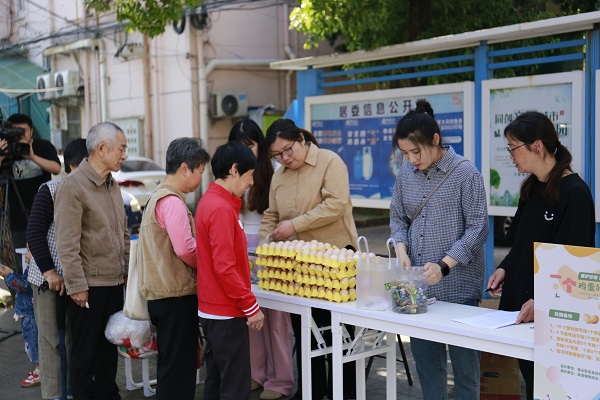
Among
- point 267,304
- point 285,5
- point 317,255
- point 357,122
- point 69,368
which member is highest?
point 285,5

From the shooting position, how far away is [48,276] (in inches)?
166

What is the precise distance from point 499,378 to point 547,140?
53.8 inches

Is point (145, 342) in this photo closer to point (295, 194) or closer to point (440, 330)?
point (295, 194)

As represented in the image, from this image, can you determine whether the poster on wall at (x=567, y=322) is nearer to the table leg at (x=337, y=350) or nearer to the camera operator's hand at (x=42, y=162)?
the table leg at (x=337, y=350)

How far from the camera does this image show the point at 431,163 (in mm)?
3506

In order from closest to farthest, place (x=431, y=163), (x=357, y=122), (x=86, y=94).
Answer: (x=431, y=163)
(x=357, y=122)
(x=86, y=94)

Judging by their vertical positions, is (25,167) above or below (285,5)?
below

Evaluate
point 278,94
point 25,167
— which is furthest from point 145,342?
point 278,94

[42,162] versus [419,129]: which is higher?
[419,129]

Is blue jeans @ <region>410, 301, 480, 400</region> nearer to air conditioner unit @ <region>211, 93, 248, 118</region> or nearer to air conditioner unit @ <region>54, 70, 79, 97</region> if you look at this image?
air conditioner unit @ <region>211, 93, 248, 118</region>

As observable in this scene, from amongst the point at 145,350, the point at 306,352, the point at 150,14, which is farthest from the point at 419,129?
the point at 150,14

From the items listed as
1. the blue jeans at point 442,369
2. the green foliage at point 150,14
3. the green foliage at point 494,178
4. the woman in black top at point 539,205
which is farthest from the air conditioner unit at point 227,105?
the woman in black top at point 539,205

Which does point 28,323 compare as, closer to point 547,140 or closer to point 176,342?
point 176,342

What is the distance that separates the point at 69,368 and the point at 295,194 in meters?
1.78
